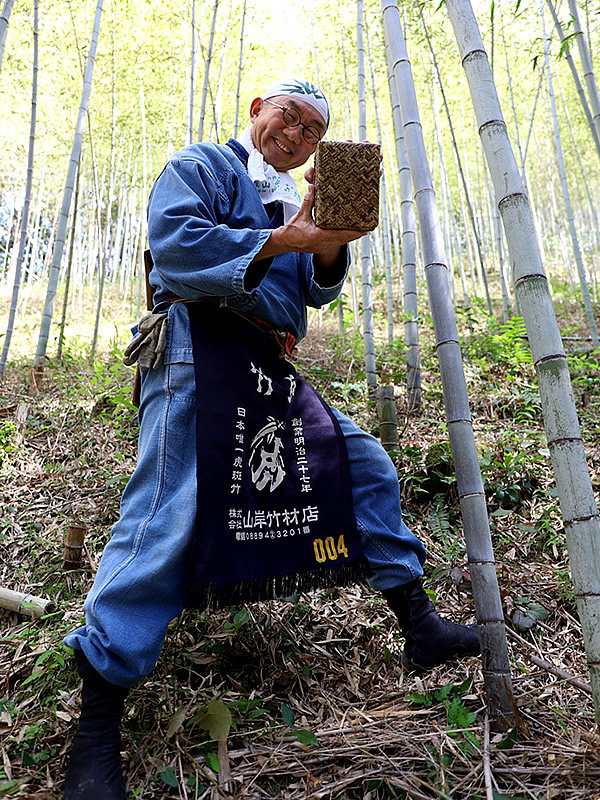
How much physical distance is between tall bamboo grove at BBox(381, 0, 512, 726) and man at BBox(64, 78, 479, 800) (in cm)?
22

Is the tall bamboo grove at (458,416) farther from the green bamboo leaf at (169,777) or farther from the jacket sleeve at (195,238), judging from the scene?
the green bamboo leaf at (169,777)

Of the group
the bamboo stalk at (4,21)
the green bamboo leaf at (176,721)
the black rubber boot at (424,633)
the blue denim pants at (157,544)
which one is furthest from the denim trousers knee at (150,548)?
the bamboo stalk at (4,21)

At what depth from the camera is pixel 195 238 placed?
4.06 feet

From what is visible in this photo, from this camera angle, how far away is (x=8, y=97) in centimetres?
865

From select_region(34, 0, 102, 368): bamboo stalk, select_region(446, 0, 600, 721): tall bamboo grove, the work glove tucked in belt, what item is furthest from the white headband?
select_region(34, 0, 102, 368): bamboo stalk

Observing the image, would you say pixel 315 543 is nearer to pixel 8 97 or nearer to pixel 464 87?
pixel 464 87

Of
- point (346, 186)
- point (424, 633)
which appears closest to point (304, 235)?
point (346, 186)

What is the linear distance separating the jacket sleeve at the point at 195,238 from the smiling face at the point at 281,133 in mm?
238

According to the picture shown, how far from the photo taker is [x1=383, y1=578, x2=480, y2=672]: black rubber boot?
1471mm

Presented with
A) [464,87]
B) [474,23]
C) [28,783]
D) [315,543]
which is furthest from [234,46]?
[28,783]

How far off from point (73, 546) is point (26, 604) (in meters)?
0.25

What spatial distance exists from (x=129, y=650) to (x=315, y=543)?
0.53 metres

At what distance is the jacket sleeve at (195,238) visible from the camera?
4.03 ft

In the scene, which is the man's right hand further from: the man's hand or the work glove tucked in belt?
the work glove tucked in belt
